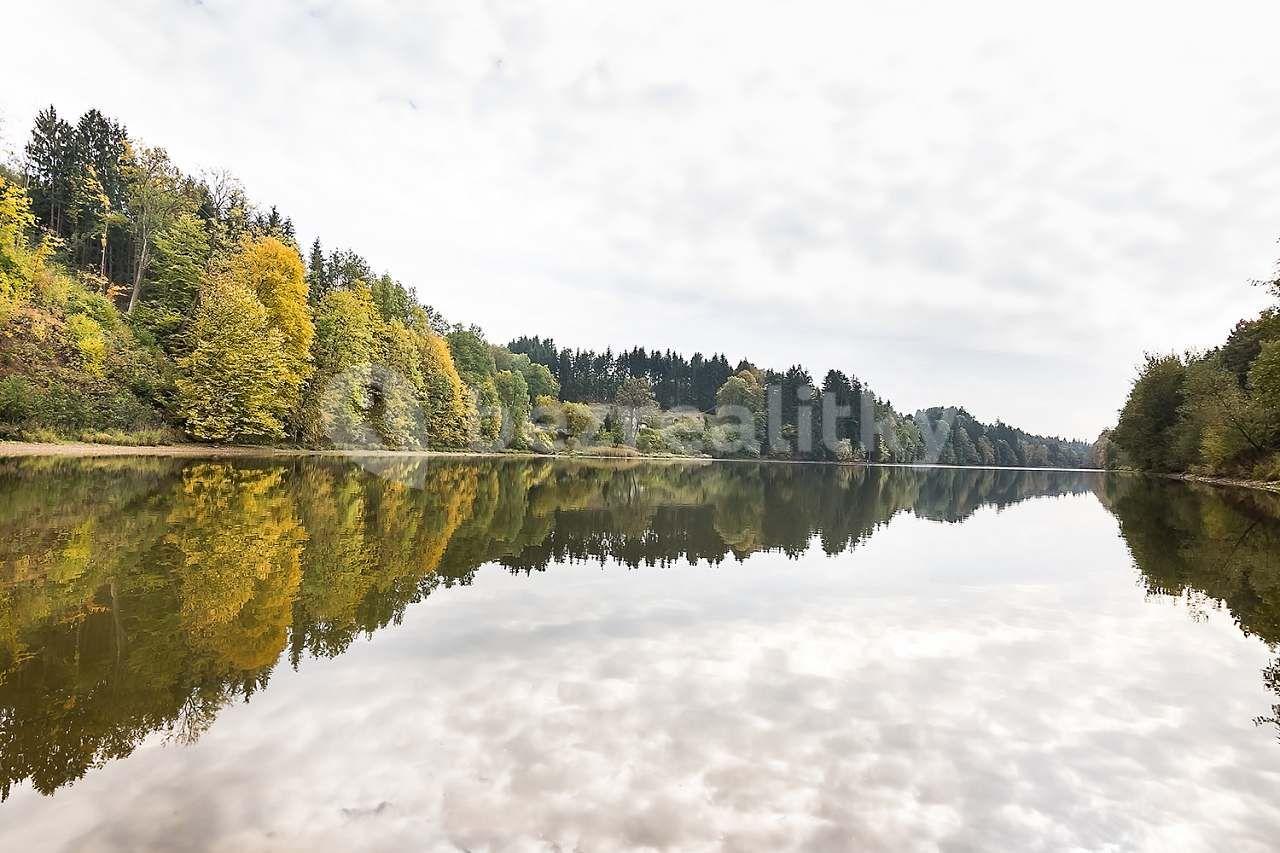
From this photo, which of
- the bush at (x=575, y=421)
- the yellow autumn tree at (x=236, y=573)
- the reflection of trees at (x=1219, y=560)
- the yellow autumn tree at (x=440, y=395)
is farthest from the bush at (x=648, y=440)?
the yellow autumn tree at (x=236, y=573)

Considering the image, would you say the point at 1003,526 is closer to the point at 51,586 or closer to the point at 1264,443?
the point at 51,586

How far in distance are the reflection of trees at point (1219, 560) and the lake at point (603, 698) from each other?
0.13 meters

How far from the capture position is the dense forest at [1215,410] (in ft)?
118

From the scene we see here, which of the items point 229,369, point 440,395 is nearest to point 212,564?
point 229,369

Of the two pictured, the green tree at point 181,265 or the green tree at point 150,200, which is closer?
the green tree at point 181,265

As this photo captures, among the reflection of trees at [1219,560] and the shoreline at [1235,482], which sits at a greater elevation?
the shoreline at [1235,482]

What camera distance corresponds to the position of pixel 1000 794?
411 cm

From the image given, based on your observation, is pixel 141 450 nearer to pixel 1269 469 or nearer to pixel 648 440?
pixel 1269 469

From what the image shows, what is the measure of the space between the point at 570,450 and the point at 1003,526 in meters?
83.7

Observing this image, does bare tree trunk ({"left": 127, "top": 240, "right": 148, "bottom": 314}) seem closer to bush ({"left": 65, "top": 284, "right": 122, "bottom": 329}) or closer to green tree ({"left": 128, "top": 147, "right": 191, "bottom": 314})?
green tree ({"left": 128, "top": 147, "right": 191, "bottom": 314})

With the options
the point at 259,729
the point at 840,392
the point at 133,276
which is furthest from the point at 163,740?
the point at 840,392

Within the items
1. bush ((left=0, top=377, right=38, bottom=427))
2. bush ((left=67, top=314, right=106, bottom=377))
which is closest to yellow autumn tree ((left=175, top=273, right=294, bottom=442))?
bush ((left=67, top=314, right=106, bottom=377))

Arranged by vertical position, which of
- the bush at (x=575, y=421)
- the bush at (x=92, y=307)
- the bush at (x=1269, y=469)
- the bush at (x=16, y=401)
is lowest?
the bush at (x=1269, y=469)

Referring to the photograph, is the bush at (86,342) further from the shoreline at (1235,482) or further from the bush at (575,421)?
the bush at (575,421)
